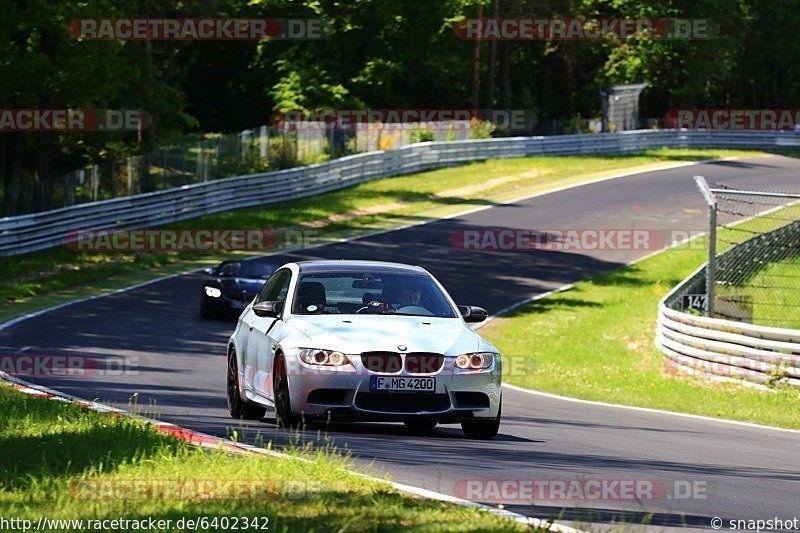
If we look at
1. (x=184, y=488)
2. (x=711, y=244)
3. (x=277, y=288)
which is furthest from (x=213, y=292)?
(x=184, y=488)

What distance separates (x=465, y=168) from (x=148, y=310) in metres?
27.4

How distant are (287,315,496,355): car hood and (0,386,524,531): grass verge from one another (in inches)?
76.6

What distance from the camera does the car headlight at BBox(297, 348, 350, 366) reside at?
11.3 m

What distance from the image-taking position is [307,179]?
155 feet

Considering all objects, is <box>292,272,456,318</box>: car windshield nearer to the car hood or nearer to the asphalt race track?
the car hood

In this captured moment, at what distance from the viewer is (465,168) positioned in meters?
54.2

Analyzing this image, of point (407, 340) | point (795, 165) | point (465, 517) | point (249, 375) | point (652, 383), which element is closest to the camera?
point (465, 517)

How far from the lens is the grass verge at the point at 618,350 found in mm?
19125

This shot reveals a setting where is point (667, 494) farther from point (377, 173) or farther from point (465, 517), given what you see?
point (377, 173)

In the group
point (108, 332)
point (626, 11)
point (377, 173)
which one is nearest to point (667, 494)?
point (108, 332)

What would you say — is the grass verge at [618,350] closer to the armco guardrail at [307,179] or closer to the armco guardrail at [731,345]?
the armco guardrail at [731,345]

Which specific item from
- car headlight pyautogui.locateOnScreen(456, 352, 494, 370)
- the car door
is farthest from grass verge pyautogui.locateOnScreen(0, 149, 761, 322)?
car headlight pyautogui.locateOnScreen(456, 352, 494, 370)

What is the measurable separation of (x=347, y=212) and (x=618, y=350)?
66.0 ft

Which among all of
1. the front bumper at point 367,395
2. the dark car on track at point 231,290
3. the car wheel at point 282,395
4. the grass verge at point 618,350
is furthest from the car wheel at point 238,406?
the dark car on track at point 231,290
